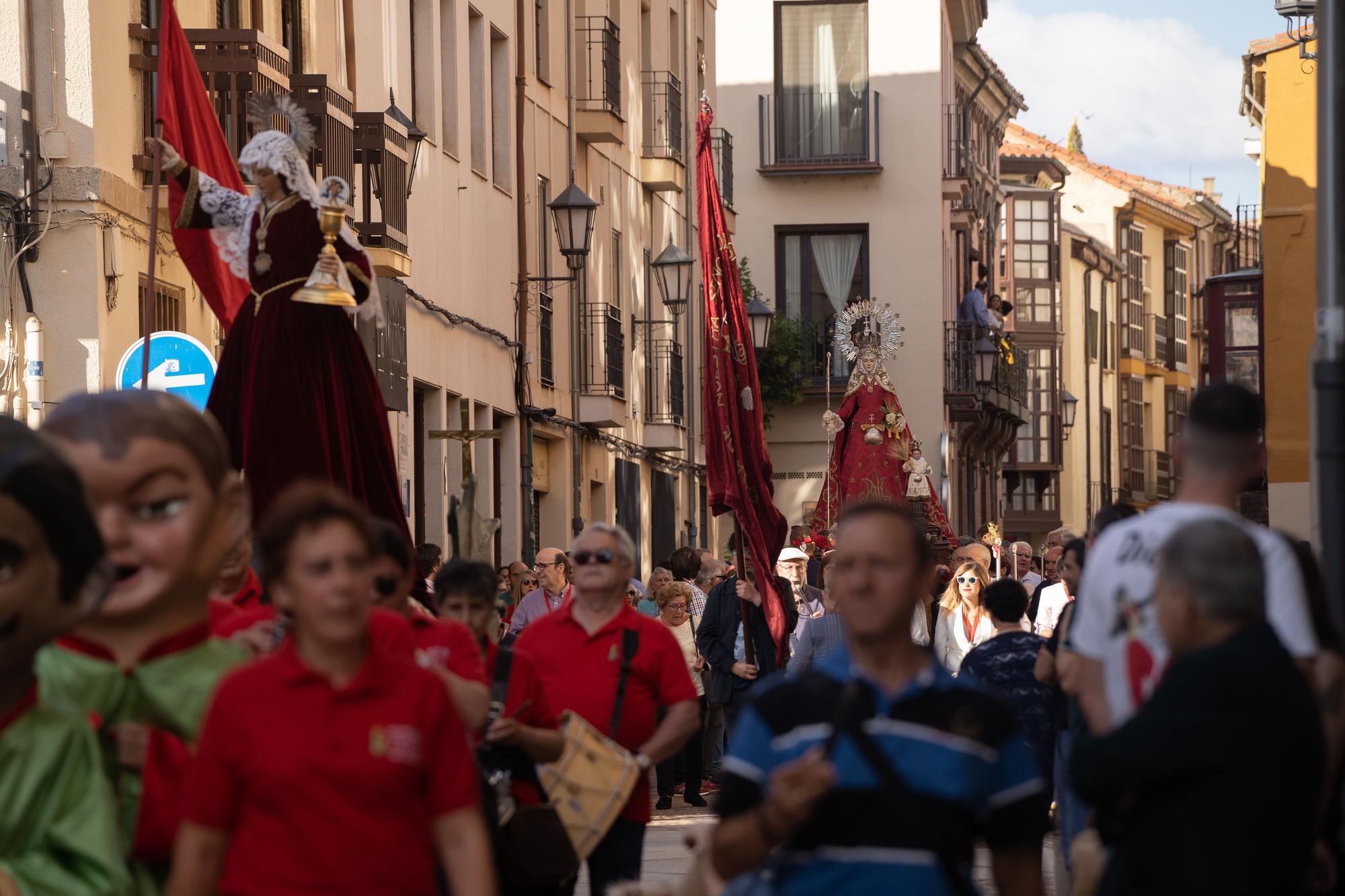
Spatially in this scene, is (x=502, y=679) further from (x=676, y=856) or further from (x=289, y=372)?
(x=676, y=856)

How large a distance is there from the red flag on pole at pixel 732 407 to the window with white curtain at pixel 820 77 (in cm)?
2525

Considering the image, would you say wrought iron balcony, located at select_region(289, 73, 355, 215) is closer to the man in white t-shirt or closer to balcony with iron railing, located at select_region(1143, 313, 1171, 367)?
the man in white t-shirt

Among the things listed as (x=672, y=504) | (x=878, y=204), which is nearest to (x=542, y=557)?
(x=672, y=504)

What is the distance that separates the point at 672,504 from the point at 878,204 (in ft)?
29.6

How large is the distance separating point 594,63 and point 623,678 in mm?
21206

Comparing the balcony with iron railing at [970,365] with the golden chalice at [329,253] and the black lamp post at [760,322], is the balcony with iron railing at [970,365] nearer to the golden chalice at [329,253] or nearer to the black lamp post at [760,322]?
the black lamp post at [760,322]

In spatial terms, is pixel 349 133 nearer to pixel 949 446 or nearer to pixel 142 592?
pixel 142 592

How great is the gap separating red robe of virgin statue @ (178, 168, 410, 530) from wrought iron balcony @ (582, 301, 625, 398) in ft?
63.2

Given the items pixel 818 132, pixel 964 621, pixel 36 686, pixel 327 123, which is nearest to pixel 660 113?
pixel 818 132

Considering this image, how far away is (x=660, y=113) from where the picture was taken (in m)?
32.2

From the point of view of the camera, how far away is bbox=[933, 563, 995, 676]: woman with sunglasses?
15.0 metres

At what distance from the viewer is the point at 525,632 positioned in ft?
27.8

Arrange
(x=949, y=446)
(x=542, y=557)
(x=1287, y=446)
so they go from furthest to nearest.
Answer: (x=949, y=446), (x=1287, y=446), (x=542, y=557)

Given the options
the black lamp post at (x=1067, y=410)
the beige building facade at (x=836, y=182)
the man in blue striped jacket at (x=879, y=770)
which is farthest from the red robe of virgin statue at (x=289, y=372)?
the black lamp post at (x=1067, y=410)
